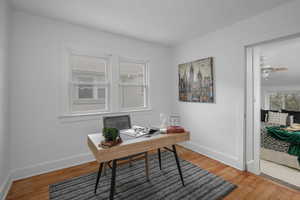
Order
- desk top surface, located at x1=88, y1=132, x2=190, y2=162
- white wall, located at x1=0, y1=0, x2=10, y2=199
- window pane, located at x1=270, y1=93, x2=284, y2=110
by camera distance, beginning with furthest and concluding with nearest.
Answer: window pane, located at x1=270, y1=93, x2=284, y2=110 < white wall, located at x1=0, y1=0, x2=10, y2=199 < desk top surface, located at x1=88, y1=132, x2=190, y2=162

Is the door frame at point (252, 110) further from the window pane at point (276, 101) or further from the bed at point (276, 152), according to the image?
the window pane at point (276, 101)

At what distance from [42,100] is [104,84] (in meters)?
1.05

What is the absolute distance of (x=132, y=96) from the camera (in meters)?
3.31

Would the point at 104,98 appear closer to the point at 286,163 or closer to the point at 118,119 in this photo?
the point at 118,119

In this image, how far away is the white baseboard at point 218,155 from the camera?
7.98 feet

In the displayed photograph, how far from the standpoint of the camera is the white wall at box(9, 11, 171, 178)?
6.86ft

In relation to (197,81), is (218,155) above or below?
below

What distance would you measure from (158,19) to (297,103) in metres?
5.95

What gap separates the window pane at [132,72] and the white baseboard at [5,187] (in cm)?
233

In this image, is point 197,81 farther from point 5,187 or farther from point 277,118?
point 5,187

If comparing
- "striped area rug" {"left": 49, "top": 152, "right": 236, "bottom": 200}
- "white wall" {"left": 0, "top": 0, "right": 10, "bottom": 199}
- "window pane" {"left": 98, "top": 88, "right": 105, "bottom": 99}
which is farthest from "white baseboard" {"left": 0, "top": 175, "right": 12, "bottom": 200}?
"window pane" {"left": 98, "top": 88, "right": 105, "bottom": 99}

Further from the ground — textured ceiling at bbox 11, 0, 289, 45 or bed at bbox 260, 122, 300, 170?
textured ceiling at bbox 11, 0, 289, 45

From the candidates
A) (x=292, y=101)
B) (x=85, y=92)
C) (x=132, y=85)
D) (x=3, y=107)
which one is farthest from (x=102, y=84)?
(x=292, y=101)

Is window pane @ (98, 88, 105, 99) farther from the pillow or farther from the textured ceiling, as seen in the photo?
the pillow
